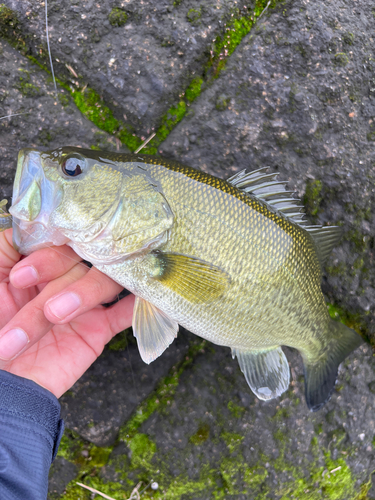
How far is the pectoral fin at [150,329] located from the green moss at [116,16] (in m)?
1.66

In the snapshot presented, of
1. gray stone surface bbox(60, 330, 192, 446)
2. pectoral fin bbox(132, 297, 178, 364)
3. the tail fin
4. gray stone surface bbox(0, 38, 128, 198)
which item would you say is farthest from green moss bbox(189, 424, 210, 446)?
gray stone surface bbox(0, 38, 128, 198)

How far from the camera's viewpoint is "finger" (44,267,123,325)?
1.43 metres

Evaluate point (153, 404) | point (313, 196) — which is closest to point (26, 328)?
point (153, 404)

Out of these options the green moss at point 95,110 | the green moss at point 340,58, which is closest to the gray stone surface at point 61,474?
the green moss at point 95,110

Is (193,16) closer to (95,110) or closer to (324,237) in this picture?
(95,110)

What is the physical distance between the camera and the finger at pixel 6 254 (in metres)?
1.71

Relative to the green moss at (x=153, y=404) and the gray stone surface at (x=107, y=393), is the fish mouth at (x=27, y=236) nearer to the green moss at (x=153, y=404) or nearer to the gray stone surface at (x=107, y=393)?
the gray stone surface at (x=107, y=393)

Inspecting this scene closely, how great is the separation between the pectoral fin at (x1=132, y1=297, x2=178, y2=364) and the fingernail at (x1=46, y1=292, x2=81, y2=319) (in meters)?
0.36

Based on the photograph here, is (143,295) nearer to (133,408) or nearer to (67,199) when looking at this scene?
(67,199)

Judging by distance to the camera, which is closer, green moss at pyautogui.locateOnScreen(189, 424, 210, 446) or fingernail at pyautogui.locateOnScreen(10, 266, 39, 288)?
fingernail at pyautogui.locateOnScreen(10, 266, 39, 288)

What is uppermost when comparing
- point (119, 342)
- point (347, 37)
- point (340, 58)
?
point (347, 37)

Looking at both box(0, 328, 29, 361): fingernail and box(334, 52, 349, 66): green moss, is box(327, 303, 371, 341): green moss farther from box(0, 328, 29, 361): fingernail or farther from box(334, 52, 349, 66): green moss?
box(0, 328, 29, 361): fingernail

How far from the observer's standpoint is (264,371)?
6.53ft

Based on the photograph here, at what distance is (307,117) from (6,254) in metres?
1.95
